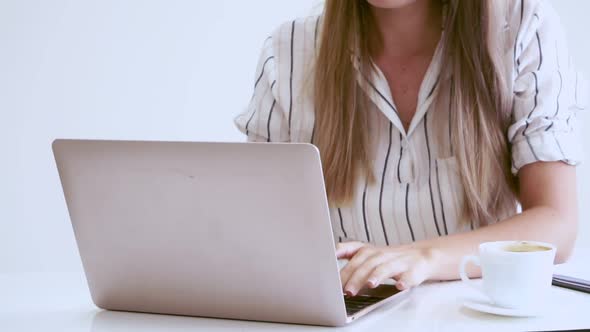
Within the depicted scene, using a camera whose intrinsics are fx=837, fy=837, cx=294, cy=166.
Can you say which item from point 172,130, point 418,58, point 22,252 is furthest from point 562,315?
point 22,252

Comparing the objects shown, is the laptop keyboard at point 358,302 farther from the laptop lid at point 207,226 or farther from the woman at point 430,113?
the woman at point 430,113

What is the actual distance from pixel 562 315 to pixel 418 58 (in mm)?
793

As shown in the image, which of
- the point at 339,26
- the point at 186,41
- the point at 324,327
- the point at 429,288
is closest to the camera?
the point at 324,327

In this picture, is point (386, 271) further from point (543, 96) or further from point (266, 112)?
point (266, 112)

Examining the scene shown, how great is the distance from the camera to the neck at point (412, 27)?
5.28 ft

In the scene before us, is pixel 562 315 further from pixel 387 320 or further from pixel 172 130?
pixel 172 130

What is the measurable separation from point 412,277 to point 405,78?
0.63 meters

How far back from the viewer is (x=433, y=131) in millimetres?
1529

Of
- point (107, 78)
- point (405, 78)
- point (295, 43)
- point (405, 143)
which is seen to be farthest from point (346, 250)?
point (107, 78)

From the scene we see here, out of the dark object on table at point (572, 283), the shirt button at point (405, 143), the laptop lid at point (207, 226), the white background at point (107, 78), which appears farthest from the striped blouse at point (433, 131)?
the white background at point (107, 78)

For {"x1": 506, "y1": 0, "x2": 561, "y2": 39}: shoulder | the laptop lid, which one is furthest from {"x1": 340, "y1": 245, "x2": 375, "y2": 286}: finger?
{"x1": 506, "y1": 0, "x2": 561, "y2": 39}: shoulder

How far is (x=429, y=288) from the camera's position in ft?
3.58

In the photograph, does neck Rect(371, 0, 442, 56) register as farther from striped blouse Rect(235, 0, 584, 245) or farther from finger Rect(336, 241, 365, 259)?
finger Rect(336, 241, 365, 259)

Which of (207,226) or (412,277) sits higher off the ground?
(207,226)
